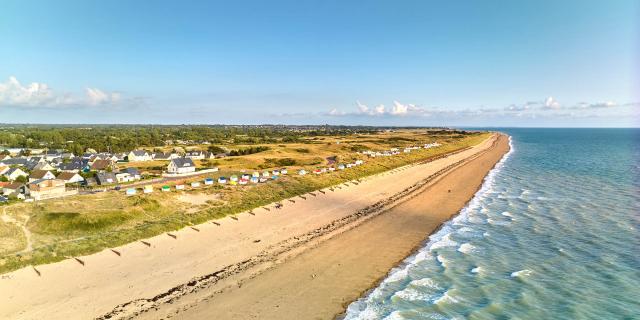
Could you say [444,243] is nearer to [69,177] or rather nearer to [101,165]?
[69,177]

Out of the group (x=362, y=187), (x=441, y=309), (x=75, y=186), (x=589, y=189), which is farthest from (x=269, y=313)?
(x=75, y=186)

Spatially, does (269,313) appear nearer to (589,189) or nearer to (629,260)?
(629,260)

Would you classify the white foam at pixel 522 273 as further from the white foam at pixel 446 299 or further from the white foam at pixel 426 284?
the white foam at pixel 446 299

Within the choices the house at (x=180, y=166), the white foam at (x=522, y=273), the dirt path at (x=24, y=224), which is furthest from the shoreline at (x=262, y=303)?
the house at (x=180, y=166)

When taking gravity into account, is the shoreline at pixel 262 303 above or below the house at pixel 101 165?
below

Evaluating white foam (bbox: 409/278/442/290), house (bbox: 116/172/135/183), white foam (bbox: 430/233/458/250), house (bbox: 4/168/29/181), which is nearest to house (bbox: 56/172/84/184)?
house (bbox: 116/172/135/183)

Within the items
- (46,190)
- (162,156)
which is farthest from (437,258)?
(162,156)
